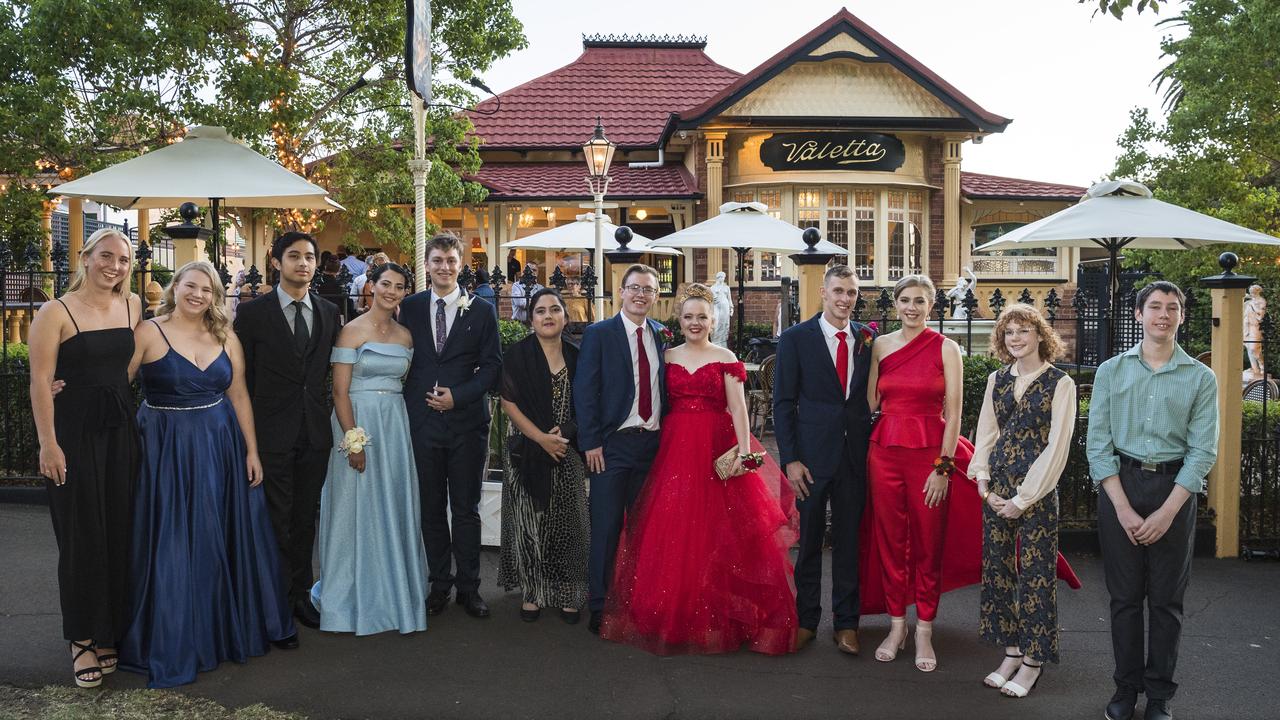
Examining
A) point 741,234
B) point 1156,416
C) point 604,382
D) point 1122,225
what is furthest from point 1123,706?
point 741,234

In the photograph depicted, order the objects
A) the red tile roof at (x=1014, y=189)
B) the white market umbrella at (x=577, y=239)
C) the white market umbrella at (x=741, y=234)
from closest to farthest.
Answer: the white market umbrella at (x=741, y=234) < the white market umbrella at (x=577, y=239) < the red tile roof at (x=1014, y=189)

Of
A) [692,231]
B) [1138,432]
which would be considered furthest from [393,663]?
[692,231]

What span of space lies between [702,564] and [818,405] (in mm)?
1025

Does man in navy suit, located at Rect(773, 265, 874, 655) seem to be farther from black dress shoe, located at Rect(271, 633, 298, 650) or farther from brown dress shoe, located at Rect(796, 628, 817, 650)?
black dress shoe, located at Rect(271, 633, 298, 650)

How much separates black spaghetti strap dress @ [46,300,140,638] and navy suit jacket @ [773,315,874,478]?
3.22m

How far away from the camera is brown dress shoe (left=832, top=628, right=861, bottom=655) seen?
16.9ft

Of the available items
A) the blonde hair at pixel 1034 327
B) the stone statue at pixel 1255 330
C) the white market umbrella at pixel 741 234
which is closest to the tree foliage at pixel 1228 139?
the stone statue at pixel 1255 330

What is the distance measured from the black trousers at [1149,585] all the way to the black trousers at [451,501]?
10.9 feet

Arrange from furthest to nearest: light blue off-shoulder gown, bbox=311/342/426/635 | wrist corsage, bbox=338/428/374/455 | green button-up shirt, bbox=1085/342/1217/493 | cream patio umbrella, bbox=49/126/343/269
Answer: cream patio umbrella, bbox=49/126/343/269 < light blue off-shoulder gown, bbox=311/342/426/635 < wrist corsage, bbox=338/428/374/455 < green button-up shirt, bbox=1085/342/1217/493

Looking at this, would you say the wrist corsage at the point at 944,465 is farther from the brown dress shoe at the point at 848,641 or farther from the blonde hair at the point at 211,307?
the blonde hair at the point at 211,307

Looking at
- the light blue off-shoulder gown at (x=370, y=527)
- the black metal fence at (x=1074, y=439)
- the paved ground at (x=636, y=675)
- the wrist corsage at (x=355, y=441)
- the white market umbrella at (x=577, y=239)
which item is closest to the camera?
the paved ground at (x=636, y=675)

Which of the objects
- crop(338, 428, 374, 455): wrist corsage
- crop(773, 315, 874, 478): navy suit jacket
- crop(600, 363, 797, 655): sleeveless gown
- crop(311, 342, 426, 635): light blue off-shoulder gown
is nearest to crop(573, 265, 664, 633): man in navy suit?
crop(600, 363, 797, 655): sleeveless gown

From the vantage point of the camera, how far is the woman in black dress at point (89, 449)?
4.57 meters

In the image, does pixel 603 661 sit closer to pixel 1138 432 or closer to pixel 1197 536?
pixel 1138 432
